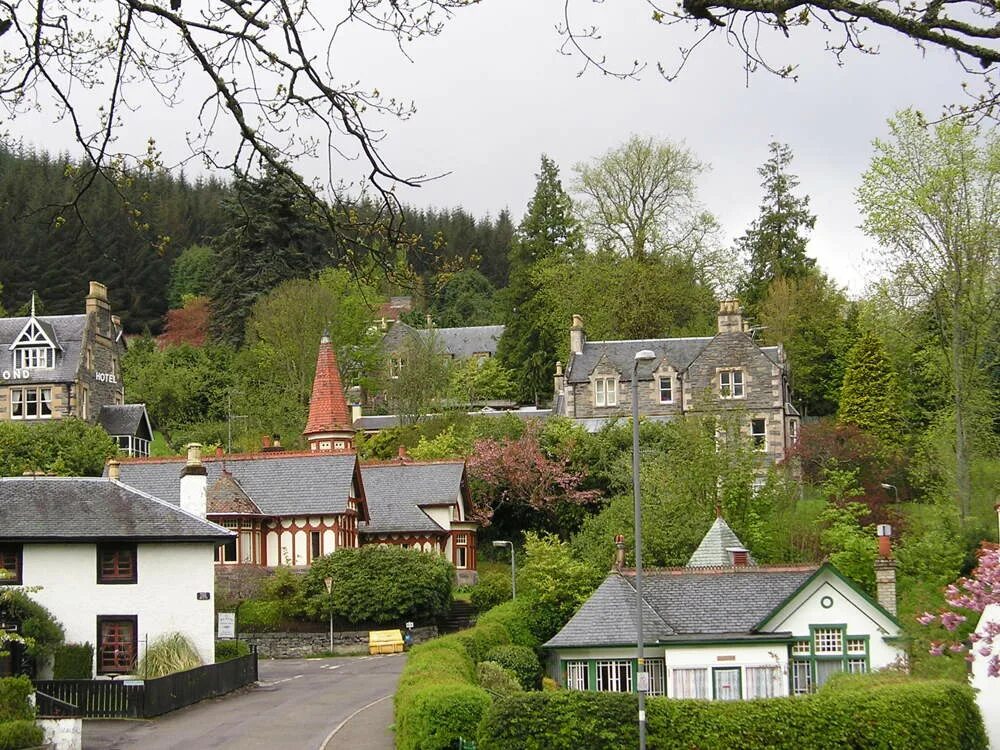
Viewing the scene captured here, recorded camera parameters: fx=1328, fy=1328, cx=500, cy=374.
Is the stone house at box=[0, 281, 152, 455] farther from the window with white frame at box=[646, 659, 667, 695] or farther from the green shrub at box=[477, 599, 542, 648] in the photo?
the window with white frame at box=[646, 659, 667, 695]

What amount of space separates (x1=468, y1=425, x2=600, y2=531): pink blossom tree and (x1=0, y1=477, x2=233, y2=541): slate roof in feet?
83.2

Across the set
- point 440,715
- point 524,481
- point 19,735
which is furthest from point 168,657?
point 524,481

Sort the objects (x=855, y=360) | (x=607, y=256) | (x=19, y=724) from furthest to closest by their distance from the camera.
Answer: (x=607, y=256), (x=855, y=360), (x=19, y=724)

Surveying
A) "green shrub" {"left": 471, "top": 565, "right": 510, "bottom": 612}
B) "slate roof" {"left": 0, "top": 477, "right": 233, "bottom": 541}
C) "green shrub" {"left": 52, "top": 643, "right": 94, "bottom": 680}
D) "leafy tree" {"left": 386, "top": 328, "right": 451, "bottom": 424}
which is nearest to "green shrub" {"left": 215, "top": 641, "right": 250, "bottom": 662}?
"slate roof" {"left": 0, "top": 477, "right": 233, "bottom": 541}

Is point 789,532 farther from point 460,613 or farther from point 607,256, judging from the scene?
point 607,256

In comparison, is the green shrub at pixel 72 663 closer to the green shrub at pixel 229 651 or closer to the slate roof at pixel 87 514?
the slate roof at pixel 87 514

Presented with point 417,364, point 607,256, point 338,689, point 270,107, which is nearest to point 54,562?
point 338,689

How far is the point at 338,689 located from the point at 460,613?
16.1 m

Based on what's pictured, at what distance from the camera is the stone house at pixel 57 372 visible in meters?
72.4

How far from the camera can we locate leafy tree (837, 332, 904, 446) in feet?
216

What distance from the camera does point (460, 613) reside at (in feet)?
174

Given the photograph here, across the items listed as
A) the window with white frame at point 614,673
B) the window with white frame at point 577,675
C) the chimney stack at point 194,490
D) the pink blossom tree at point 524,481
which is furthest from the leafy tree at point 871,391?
the chimney stack at point 194,490

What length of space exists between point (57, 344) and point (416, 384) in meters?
19.9

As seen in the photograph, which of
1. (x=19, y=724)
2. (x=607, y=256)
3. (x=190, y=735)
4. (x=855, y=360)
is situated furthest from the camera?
(x=607, y=256)
